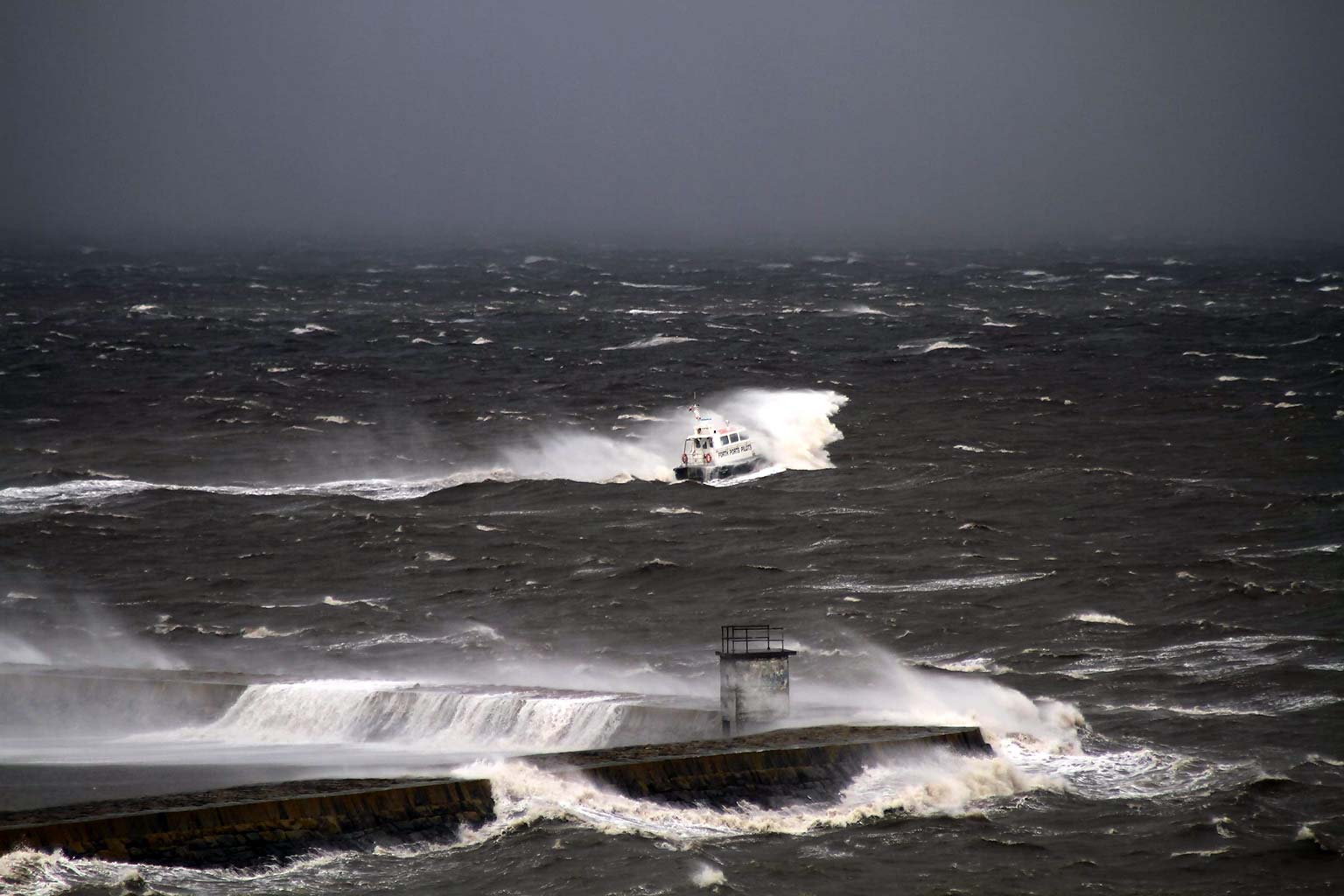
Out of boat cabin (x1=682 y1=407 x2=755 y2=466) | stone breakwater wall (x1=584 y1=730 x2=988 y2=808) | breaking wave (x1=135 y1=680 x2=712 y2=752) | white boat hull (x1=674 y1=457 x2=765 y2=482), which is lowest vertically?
breaking wave (x1=135 y1=680 x2=712 y2=752)

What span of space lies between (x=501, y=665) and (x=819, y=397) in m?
38.0

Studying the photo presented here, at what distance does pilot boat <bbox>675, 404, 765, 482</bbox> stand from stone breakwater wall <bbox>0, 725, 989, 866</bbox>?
29124 mm

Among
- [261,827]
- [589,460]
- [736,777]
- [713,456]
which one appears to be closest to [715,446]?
[713,456]

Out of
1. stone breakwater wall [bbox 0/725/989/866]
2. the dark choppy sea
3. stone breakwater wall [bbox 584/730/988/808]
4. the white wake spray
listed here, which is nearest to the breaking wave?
the dark choppy sea

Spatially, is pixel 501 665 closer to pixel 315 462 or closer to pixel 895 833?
pixel 895 833

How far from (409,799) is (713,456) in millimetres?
33772

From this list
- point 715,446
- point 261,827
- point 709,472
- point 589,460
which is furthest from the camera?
point 589,460

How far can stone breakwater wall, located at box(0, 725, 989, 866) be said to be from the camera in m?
23.4

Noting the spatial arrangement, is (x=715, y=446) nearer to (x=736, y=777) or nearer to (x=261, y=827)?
(x=736, y=777)

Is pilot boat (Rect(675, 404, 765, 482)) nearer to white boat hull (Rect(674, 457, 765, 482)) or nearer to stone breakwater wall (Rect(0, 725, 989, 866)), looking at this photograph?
white boat hull (Rect(674, 457, 765, 482))

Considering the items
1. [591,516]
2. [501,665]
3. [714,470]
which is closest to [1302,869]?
[501,665]

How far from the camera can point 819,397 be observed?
237 ft

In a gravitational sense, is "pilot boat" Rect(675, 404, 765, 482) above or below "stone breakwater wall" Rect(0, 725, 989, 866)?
above

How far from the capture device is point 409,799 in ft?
82.6
